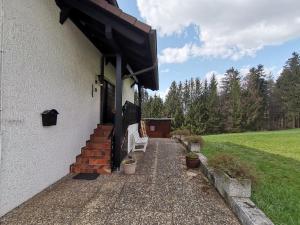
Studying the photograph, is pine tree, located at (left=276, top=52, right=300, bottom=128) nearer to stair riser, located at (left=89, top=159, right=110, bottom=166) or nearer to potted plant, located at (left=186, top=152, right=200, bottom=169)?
potted plant, located at (left=186, top=152, right=200, bottom=169)

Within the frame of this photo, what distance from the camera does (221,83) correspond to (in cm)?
4878

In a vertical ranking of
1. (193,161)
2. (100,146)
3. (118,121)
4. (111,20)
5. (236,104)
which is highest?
(236,104)

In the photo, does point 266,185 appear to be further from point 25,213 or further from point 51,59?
point 51,59

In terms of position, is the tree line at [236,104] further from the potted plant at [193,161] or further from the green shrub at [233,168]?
the green shrub at [233,168]

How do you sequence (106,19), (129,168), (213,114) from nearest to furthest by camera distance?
(106,19) → (129,168) → (213,114)

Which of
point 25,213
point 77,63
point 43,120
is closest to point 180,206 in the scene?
point 25,213

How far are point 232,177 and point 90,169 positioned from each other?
334 centimetres

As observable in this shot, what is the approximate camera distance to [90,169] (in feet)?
17.7

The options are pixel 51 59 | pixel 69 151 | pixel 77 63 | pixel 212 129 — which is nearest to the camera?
pixel 51 59

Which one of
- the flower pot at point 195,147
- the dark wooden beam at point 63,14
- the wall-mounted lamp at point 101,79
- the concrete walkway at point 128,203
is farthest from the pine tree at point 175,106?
the dark wooden beam at point 63,14

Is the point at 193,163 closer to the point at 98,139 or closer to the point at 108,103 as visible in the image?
the point at 98,139

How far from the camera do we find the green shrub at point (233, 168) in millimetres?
3471

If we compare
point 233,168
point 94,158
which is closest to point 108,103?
point 94,158

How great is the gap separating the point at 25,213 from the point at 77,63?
3651mm
